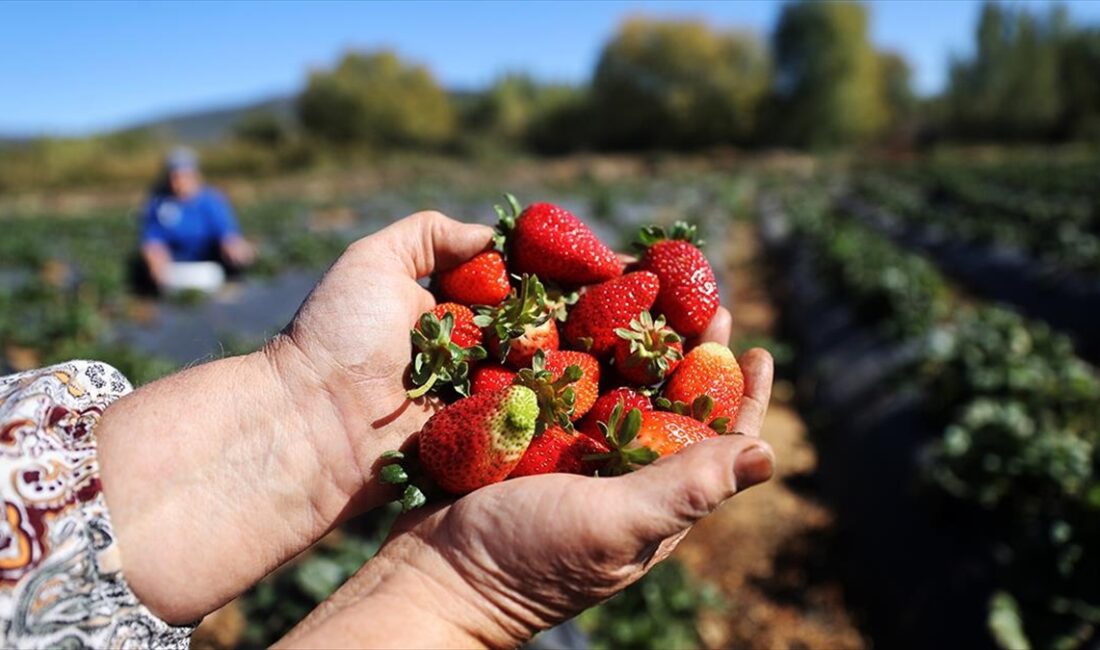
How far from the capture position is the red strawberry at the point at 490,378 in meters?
2.06

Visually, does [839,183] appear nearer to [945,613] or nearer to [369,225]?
[369,225]

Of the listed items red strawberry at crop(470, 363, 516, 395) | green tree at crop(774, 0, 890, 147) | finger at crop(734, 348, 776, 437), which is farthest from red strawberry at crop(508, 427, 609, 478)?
green tree at crop(774, 0, 890, 147)

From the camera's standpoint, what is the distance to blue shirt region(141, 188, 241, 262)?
314 inches

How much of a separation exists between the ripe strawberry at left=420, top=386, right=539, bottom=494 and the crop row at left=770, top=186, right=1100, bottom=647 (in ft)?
7.33

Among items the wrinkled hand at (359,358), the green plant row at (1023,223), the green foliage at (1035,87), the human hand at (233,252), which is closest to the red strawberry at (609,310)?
the wrinkled hand at (359,358)

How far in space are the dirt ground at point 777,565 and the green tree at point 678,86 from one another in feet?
164

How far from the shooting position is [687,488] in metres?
1.51

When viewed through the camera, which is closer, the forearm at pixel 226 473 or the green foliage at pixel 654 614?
the forearm at pixel 226 473

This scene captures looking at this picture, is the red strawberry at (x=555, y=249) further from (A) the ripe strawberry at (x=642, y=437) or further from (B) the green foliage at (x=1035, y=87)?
(B) the green foliage at (x=1035, y=87)

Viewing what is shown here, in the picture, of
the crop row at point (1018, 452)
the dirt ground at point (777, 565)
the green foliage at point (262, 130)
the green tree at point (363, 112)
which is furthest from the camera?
the green tree at point (363, 112)

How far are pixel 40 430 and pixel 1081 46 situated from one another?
68869 mm

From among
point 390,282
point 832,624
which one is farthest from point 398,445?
point 832,624

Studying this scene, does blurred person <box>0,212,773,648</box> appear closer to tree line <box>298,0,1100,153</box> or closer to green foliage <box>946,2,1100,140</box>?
green foliage <box>946,2,1100,140</box>

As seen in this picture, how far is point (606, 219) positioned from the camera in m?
17.9
